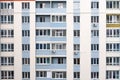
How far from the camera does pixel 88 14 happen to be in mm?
19938

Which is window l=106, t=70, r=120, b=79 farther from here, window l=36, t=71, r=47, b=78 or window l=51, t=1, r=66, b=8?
window l=51, t=1, r=66, b=8

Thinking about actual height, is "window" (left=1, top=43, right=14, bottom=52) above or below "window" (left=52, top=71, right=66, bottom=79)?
above

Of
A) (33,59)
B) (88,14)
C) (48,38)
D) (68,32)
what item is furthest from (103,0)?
(33,59)

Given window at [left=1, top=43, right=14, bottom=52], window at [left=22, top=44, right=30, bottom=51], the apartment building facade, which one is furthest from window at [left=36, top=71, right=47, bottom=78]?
window at [left=1, top=43, right=14, bottom=52]

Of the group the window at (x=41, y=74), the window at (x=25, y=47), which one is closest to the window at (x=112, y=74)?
the window at (x=41, y=74)

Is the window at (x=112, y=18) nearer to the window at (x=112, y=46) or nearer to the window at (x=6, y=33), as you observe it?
the window at (x=112, y=46)

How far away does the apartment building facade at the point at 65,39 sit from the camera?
65.5 feet

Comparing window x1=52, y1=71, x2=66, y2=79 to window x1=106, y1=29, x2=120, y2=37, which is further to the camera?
window x1=52, y1=71, x2=66, y2=79

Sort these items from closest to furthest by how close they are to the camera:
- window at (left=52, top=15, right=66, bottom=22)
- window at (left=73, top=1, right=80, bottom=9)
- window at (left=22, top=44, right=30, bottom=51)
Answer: window at (left=73, top=1, right=80, bottom=9) → window at (left=22, top=44, right=30, bottom=51) → window at (left=52, top=15, right=66, bottom=22)

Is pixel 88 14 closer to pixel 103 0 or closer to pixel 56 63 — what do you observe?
pixel 103 0

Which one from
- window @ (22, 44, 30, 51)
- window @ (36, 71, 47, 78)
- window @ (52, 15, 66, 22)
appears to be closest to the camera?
window @ (22, 44, 30, 51)

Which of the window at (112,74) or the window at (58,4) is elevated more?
the window at (58,4)

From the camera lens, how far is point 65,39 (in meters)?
20.1

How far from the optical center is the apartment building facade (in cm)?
1997
